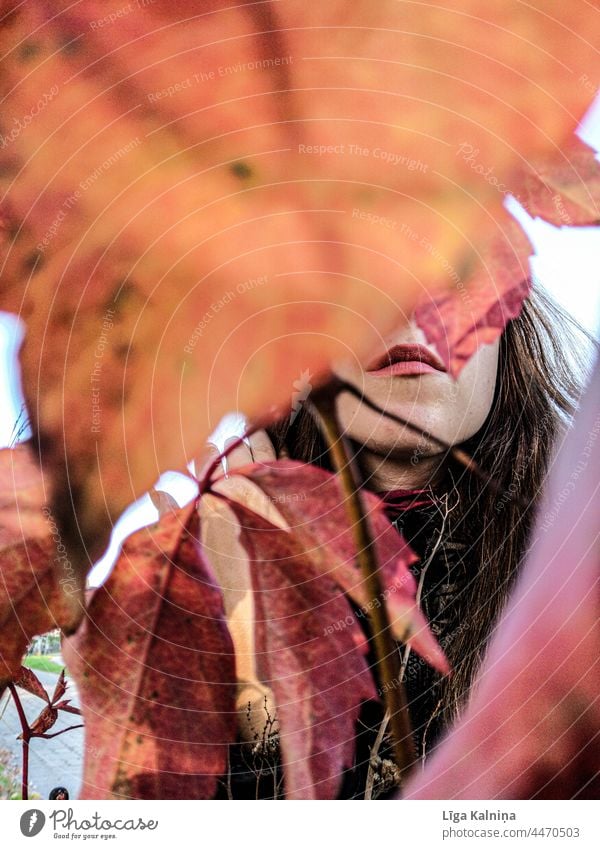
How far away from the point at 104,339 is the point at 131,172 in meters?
0.11

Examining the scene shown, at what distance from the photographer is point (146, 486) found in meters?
0.49

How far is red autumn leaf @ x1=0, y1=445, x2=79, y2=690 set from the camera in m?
0.48

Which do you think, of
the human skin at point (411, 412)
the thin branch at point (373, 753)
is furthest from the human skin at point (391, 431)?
the thin branch at point (373, 753)

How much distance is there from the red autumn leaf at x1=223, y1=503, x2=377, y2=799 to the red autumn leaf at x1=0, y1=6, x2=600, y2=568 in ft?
0.30

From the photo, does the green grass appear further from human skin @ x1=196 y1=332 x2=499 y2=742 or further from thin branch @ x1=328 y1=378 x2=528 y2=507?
thin branch @ x1=328 y1=378 x2=528 y2=507

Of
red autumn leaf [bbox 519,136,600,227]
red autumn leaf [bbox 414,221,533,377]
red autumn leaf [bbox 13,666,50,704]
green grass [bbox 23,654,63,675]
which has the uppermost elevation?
red autumn leaf [bbox 519,136,600,227]

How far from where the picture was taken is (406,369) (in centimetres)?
49

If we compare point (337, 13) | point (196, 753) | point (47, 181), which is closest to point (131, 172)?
point (47, 181)

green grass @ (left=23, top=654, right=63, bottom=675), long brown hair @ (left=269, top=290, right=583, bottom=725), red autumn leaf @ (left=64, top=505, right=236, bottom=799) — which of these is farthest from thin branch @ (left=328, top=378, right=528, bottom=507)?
green grass @ (left=23, top=654, right=63, bottom=675)

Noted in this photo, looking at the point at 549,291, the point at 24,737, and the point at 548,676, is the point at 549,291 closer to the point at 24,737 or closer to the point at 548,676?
the point at 548,676

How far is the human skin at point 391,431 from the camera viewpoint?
19.1 inches

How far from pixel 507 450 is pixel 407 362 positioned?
9cm
